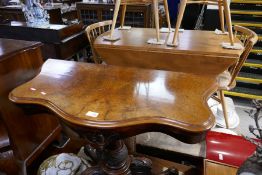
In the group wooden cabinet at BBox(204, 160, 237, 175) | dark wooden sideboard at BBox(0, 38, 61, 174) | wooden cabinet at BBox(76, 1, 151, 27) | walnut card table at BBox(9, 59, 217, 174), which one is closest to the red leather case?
wooden cabinet at BBox(204, 160, 237, 175)

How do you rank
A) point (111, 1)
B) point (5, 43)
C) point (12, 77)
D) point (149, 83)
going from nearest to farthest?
point (149, 83), point (12, 77), point (5, 43), point (111, 1)

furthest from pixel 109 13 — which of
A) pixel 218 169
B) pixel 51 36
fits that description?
pixel 218 169

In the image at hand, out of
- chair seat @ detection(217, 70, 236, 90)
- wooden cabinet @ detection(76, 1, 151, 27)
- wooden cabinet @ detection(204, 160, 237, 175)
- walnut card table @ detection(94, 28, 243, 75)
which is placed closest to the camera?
wooden cabinet @ detection(204, 160, 237, 175)

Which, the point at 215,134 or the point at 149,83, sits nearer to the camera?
the point at 149,83

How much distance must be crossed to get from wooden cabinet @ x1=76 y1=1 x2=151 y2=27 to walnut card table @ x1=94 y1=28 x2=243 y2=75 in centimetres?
136

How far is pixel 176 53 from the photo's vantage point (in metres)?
1.55

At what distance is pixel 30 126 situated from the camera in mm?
1362

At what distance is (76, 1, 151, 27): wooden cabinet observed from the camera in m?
3.14

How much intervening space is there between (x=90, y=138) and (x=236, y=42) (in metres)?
1.42

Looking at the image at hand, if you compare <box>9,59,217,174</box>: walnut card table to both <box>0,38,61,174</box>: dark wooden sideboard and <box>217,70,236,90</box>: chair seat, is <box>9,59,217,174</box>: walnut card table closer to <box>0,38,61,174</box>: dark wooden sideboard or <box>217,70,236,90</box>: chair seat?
<box>0,38,61,174</box>: dark wooden sideboard

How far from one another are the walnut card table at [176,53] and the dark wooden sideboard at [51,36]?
586 millimetres

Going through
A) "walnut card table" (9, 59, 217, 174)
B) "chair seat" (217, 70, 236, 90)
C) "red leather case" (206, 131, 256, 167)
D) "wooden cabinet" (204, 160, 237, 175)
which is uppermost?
"walnut card table" (9, 59, 217, 174)

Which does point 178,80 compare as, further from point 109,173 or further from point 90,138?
point 109,173

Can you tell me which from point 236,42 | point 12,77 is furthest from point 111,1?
point 12,77
